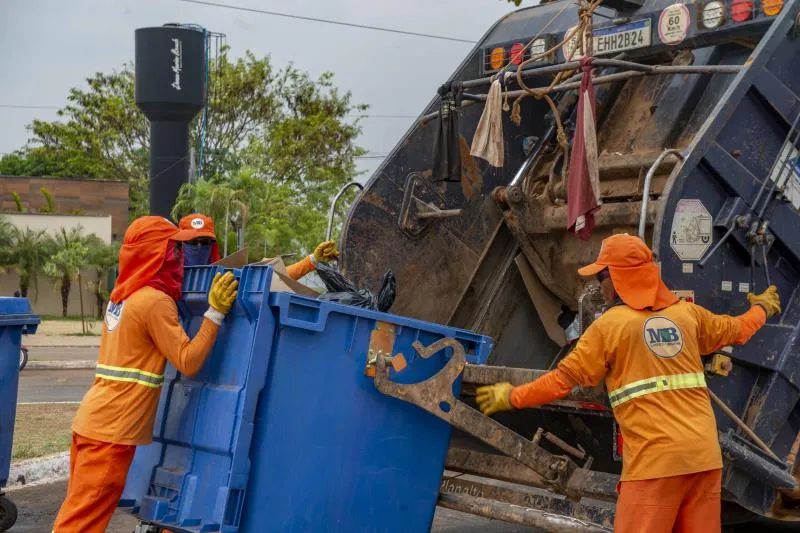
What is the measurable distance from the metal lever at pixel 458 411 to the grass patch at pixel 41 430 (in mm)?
3841

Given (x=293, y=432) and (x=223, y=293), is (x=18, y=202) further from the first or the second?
(x=293, y=432)

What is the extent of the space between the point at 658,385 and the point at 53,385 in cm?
1000

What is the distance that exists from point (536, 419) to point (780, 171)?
1659 millimetres

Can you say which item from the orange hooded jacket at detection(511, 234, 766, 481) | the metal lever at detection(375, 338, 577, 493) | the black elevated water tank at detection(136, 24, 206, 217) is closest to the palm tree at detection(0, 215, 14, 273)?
the black elevated water tank at detection(136, 24, 206, 217)

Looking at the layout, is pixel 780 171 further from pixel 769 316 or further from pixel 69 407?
pixel 69 407

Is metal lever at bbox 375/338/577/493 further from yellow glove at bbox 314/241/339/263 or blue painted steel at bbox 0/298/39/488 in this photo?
blue painted steel at bbox 0/298/39/488

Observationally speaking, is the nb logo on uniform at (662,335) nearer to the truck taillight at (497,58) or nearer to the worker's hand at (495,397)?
the worker's hand at (495,397)

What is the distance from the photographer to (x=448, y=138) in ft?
17.8

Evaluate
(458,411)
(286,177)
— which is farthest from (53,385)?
(286,177)

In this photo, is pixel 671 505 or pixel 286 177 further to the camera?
pixel 286 177

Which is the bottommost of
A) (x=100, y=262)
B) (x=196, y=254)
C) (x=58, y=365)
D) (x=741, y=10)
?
(x=58, y=365)

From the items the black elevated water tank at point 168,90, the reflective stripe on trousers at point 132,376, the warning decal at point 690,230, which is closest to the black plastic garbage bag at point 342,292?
the reflective stripe on trousers at point 132,376

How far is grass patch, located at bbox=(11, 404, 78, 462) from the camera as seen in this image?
7.27m

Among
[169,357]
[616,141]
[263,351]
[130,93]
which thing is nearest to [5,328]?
[169,357]
